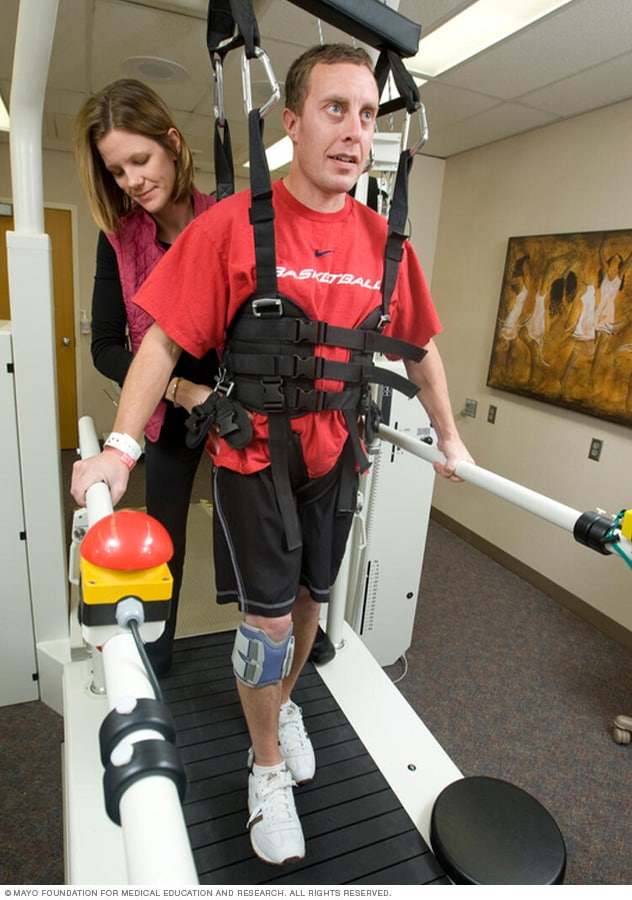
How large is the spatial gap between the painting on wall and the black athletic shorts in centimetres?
221

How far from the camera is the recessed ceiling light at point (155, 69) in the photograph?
2852 mm

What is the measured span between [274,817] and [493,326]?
10.7 ft

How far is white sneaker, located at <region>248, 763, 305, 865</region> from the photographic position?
1277 mm

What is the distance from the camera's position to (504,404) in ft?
12.1

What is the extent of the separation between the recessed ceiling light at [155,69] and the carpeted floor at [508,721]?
3.06 m

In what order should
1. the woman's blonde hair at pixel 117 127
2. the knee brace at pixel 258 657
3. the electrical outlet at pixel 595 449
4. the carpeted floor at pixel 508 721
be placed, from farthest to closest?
the electrical outlet at pixel 595 449, the carpeted floor at pixel 508 721, the woman's blonde hair at pixel 117 127, the knee brace at pixel 258 657

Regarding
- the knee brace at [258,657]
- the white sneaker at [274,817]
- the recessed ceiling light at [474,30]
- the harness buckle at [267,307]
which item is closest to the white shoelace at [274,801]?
the white sneaker at [274,817]

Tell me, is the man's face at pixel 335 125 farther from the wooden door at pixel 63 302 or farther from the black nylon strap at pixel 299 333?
the wooden door at pixel 63 302

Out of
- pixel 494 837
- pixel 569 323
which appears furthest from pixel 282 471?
pixel 569 323

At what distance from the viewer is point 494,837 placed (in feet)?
4.43

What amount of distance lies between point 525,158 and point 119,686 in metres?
3.82

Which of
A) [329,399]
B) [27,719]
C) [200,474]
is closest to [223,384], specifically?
[329,399]

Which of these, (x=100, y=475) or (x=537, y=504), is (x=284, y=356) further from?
(x=537, y=504)

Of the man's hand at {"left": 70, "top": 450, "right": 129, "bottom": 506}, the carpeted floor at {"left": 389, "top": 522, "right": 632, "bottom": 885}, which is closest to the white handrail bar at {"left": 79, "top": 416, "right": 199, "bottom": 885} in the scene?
the man's hand at {"left": 70, "top": 450, "right": 129, "bottom": 506}
